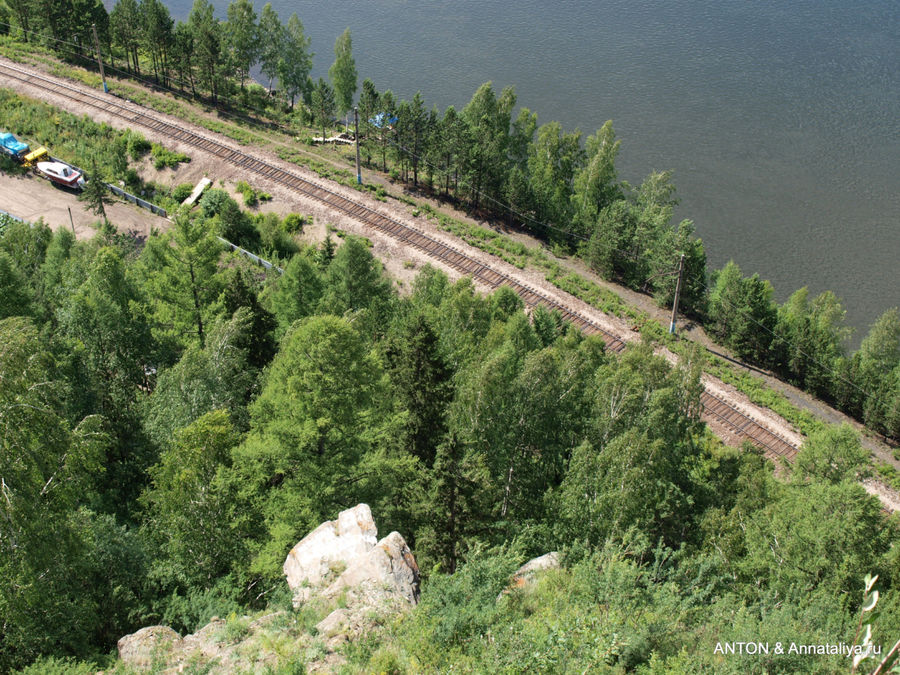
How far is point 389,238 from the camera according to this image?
5591 cm

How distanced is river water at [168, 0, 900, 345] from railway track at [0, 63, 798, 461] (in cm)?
2306

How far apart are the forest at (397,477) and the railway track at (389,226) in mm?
4082

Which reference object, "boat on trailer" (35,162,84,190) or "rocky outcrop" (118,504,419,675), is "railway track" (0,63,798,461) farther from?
"rocky outcrop" (118,504,419,675)

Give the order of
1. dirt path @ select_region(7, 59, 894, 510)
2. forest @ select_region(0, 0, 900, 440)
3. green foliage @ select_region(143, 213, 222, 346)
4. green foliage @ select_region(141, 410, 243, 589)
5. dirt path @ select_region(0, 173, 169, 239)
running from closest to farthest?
1. green foliage @ select_region(141, 410, 243, 589)
2. green foliage @ select_region(143, 213, 222, 346)
3. dirt path @ select_region(7, 59, 894, 510)
4. forest @ select_region(0, 0, 900, 440)
5. dirt path @ select_region(0, 173, 169, 239)

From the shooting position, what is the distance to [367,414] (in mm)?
26641

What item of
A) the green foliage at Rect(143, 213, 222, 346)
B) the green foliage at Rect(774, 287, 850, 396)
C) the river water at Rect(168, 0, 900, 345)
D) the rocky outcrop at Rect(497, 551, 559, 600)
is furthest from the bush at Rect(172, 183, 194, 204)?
the rocky outcrop at Rect(497, 551, 559, 600)

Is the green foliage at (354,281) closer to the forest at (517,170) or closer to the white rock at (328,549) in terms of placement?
the white rock at (328,549)

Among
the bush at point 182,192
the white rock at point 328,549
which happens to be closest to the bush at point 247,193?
the bush at point 182,192

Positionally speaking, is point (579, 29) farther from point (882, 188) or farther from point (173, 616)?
point (173, 616)

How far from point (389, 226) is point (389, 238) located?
65.5 inches

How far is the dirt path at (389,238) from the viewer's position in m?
47.1

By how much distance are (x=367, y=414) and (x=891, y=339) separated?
3995 cm

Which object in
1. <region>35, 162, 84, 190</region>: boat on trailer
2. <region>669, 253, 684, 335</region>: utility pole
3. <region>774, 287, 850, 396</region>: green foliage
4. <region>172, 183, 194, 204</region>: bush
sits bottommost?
<region>774, 287, 850, 396</region>: green foliage

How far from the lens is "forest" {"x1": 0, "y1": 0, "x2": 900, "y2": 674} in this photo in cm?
1967
